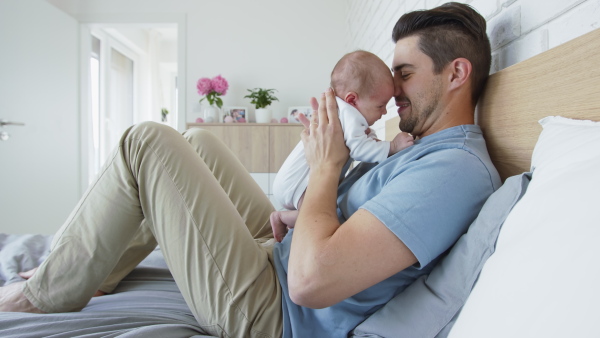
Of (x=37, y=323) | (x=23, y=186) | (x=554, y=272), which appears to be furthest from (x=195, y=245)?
(x=23, y=186)

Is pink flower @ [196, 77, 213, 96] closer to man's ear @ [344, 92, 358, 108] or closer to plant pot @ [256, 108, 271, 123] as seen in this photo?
plant pot @ [256, 108, 271, 123]

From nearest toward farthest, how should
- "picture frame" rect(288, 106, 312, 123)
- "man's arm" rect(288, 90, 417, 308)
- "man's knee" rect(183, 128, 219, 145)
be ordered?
"man's arm" rect(288, 90, 417, 308), "man's knee" rect(183, 128, 219, 145), "picture frame" rect(288, 106, 312, 123)

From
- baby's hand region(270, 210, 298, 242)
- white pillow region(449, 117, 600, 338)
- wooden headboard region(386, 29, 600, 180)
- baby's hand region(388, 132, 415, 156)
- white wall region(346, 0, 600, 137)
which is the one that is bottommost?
baby's hand region(270, 210, 298, 242)

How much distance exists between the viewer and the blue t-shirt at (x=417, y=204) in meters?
0.74

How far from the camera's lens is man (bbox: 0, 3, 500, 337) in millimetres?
780

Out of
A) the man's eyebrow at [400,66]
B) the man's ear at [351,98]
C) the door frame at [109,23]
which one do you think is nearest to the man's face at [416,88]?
the man's eyebrow at [400,66]

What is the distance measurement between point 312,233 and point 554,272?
47 cm

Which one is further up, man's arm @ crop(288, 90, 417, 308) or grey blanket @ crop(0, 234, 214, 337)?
man's arm @ crop(288, 90, 417, 308)

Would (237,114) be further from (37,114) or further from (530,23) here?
(530,23)

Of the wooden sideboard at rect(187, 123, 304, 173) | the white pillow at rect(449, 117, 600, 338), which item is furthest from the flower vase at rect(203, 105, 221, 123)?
the white pillow at rect(449, 117, 600, 338)

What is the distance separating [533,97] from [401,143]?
0.34 metres

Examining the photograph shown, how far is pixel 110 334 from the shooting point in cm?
85

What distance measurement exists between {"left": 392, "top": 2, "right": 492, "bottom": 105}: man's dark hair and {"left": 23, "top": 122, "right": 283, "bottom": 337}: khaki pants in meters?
0.65

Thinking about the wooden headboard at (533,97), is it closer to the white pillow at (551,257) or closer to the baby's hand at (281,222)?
the white pillow at (551,257)
